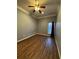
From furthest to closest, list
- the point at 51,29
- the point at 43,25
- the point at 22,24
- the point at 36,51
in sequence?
1. the point at 43,25
2. the point at 51,29
3. the point at 22,24
4. the point at 36,51

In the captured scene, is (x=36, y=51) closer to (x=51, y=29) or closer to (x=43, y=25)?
(x=51, y=29)

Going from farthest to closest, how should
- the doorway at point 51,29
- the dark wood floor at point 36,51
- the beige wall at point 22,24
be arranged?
the doorway at point 51,29
the beige wall at point 22,24
the dark wood floor at point 36,51

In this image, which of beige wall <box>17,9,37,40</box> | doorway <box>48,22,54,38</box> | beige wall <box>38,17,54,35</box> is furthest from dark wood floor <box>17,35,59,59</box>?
beige wall <box>38,17,54,35</box>

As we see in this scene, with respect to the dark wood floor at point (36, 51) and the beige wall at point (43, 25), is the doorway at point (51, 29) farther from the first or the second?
the dark wood floor at point (36, 51)

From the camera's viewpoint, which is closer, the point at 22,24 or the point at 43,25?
the point at 22,24

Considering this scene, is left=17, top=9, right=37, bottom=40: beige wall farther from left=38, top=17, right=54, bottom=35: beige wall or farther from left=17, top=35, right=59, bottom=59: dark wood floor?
left=38, top=17, right=54, bottom=35: beige wall

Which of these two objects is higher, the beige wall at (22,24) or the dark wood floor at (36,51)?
the beige wall at (22,24)

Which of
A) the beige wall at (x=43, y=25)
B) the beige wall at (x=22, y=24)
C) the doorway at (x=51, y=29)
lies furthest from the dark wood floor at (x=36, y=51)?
the beige wall at (x=43, y=25)

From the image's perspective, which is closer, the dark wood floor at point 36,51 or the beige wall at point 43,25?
the dark wood floor at point 36,51

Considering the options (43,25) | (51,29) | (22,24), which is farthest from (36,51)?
(43,25)

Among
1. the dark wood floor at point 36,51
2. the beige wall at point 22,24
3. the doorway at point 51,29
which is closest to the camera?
the dark wood floor at point 36,51

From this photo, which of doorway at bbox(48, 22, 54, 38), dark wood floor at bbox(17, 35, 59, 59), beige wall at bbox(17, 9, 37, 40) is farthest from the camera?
doorway at bbox(48, 22, 54, 38)

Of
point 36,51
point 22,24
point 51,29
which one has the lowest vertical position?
point 36,51

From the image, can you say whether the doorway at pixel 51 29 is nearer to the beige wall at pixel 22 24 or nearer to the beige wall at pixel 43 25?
the beige wall at pixel 43 25
